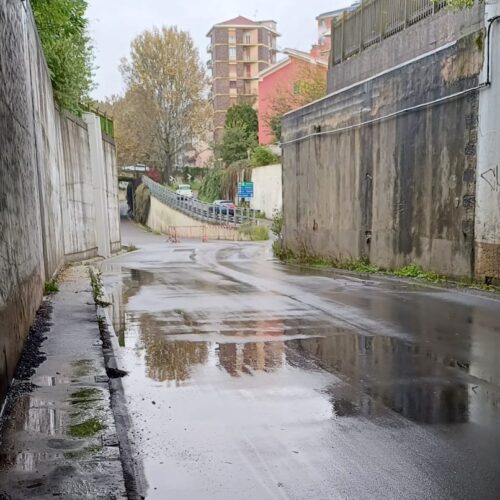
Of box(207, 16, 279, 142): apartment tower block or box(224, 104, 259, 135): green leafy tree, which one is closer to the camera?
box(224, 104, 259, 135): green leafy tree

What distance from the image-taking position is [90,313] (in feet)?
30.5

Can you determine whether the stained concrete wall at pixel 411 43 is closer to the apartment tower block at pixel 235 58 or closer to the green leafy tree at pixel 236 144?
the green leafy tree at pixel 236 144

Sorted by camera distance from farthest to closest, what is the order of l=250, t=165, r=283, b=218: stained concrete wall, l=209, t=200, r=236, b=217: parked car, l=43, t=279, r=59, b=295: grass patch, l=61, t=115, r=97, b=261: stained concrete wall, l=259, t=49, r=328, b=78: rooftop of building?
l=259, t=49, r=328, b=78: rooftop of building, l=209, t=200, r=236, b=217: parked car, l=250, t=165, r=283, b=218: stained concrete wall, l=61, t=115, r=97, b=261: stained concrete wall, l=43, t=279, r=59, b=295: grass patch

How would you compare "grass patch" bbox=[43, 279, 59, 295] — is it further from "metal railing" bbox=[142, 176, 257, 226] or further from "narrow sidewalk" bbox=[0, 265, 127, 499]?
"metal railing" bbox=[142, 176, 257, 226]

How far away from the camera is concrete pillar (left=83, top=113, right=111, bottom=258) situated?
26.0 meters

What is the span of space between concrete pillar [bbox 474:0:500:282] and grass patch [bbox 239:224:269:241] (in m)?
31.6

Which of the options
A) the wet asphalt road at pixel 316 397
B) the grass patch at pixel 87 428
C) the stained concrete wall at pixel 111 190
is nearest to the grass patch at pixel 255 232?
the stained concrete wall at pixel 111 190

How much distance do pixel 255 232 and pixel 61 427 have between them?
4019 centimetres

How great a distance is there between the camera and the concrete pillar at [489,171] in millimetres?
11820

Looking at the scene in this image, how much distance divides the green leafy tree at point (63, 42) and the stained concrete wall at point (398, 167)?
8.01 m

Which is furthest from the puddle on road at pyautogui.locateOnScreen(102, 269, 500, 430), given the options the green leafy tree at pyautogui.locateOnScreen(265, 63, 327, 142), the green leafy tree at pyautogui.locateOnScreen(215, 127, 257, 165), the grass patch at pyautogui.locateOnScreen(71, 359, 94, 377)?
the green leafy tree at pyautogui.locateOnScreen(215, 127, 257, 165)

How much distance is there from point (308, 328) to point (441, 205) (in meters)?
6.59

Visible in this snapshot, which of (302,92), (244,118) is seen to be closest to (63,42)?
(302,92)

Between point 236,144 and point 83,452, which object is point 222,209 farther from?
point 83,452
